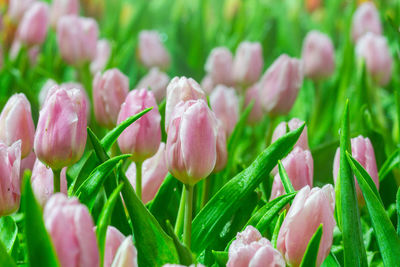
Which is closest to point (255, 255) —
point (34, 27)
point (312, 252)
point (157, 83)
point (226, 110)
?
point (312, 252)

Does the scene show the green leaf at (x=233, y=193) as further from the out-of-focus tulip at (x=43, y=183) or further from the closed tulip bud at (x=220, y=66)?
the closed tulip bud at (x=220, y=66)

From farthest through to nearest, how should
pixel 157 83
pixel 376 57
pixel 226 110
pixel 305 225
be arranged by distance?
pixel 376 57, pixel 157 83, pixel 226 110, pixel 305 225

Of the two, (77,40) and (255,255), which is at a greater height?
(77,40)

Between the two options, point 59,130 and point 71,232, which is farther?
point 59,130

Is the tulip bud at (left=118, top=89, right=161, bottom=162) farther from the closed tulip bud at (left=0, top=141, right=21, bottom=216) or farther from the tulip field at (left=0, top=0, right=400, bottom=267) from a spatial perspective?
the closed tulip bud at (left=0, top=141, right=21, bottom=216)

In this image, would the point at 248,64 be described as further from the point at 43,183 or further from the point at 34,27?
the point at 43,183

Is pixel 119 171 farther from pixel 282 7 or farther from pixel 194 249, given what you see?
pixel 282 7

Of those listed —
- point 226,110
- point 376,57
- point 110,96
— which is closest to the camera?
point 110,96
